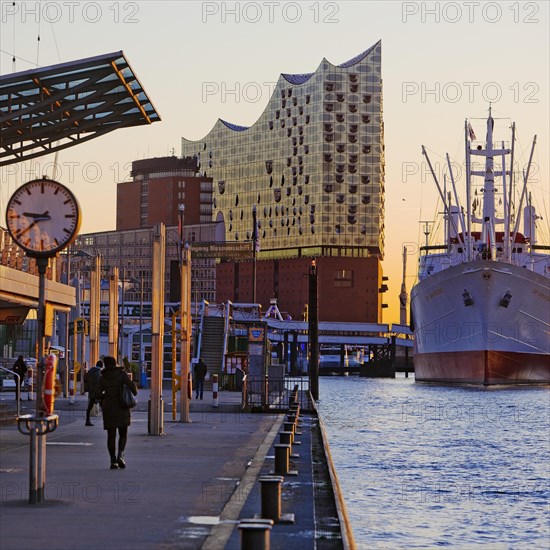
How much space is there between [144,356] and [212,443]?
191ft

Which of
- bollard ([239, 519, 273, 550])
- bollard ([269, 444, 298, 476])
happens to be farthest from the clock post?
bollard ([239, 519, 273, 550])

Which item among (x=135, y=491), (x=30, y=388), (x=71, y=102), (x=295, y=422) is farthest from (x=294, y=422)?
(x=30, y=388)

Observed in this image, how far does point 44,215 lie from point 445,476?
18920 mm

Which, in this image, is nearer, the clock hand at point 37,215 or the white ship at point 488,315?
the clock hand at point 37,215

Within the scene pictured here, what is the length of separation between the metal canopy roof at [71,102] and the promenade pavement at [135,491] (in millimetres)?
6648

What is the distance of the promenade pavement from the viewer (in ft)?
41.2

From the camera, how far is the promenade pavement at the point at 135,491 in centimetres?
1257

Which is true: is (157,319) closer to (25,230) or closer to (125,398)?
(125,398)

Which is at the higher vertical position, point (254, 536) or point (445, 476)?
point (254, 536)

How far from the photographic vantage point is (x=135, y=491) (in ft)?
54.3

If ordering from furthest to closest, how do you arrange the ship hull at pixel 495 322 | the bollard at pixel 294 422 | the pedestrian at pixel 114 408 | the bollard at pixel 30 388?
the ship hull at pixel 495 322
the bollard at pixel 30 388
the bollard at pixel 294 422
the pedestrian at pixel 114 408

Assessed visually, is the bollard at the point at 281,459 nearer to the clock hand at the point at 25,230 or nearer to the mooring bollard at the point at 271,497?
the mooring bollard at the point at 271,497

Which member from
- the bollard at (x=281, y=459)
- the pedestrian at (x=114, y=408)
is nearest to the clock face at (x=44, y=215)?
the pedestrian at (x=114, y=408)

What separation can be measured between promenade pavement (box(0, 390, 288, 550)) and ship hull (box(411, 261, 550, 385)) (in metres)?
69.3
